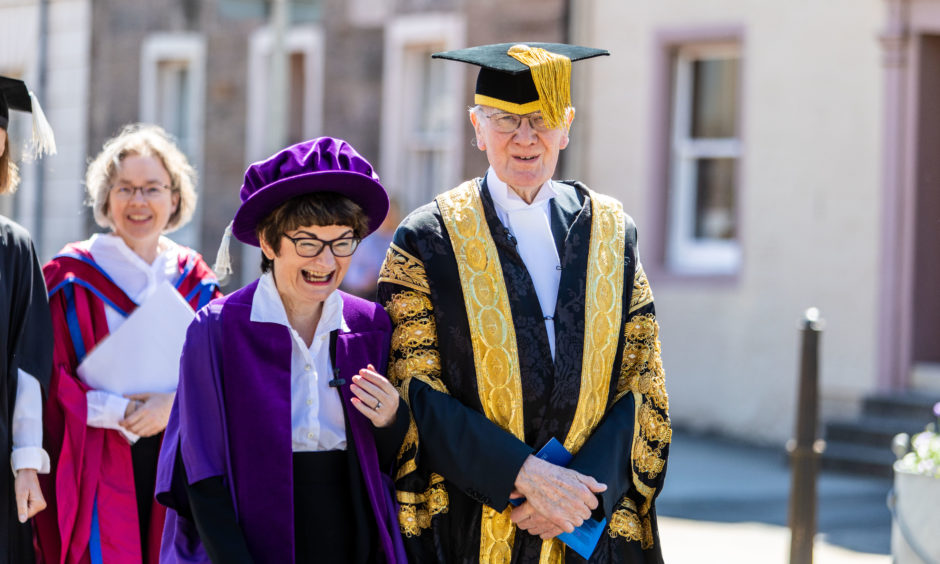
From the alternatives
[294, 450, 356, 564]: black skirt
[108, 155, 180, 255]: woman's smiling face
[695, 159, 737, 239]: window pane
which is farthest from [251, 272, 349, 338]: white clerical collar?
[695, 159, 737, 239]: window pane

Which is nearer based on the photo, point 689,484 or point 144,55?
point 689,484

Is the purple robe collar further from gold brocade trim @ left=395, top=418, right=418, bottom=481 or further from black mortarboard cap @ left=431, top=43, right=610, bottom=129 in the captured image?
black mortarboard cap @ left=431, top=43, right=610, bottom=129

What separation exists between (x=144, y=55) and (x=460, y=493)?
1471cm

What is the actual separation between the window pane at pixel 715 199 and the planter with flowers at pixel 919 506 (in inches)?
248

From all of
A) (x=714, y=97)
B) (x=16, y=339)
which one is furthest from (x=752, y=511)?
(x=16, y=339)

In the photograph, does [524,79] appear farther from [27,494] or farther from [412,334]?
[27,494]

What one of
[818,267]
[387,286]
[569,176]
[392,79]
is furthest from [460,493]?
[392,79]

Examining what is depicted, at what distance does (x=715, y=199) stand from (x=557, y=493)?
28.8 feet

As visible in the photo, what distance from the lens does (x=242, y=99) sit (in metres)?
16.7

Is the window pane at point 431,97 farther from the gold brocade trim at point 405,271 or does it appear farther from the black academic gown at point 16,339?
the gold brocade trim at point 405,271

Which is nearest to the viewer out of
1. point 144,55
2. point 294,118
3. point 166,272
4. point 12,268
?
point 12,268

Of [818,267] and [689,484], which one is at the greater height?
[818,267]

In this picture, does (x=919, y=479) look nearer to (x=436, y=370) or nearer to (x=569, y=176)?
(x=436, y=370)

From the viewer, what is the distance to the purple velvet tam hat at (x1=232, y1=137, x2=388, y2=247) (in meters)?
3.63
